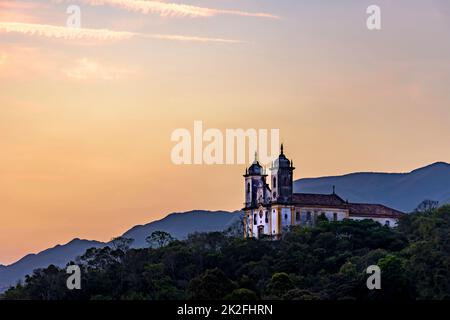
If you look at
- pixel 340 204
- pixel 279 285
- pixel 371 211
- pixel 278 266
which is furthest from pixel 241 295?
pixel 371 211

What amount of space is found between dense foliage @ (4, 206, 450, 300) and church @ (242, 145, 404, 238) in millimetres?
4997

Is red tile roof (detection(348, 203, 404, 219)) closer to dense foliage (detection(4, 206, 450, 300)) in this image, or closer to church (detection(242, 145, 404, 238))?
church (detection(242, 145, 404, 238))

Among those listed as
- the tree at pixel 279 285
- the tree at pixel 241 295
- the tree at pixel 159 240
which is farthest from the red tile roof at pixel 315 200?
the tree at pixel 241 295

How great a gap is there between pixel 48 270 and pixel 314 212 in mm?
33461

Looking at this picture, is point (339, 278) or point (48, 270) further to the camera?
point (48, 270)

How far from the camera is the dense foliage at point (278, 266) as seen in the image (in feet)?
288

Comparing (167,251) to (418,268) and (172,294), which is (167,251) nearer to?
(172,294)

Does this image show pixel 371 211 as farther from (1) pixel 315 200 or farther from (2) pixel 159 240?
(2) pixel 159 240

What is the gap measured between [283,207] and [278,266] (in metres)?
22.1

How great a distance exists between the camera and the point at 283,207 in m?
125

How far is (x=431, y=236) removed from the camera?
102500 mm

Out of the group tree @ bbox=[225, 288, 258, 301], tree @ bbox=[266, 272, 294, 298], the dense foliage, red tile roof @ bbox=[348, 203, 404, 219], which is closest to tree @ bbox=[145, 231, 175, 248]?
the dense foliage

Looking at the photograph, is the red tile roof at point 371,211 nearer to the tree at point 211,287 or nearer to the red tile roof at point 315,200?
the red tile roof at point 315,200
